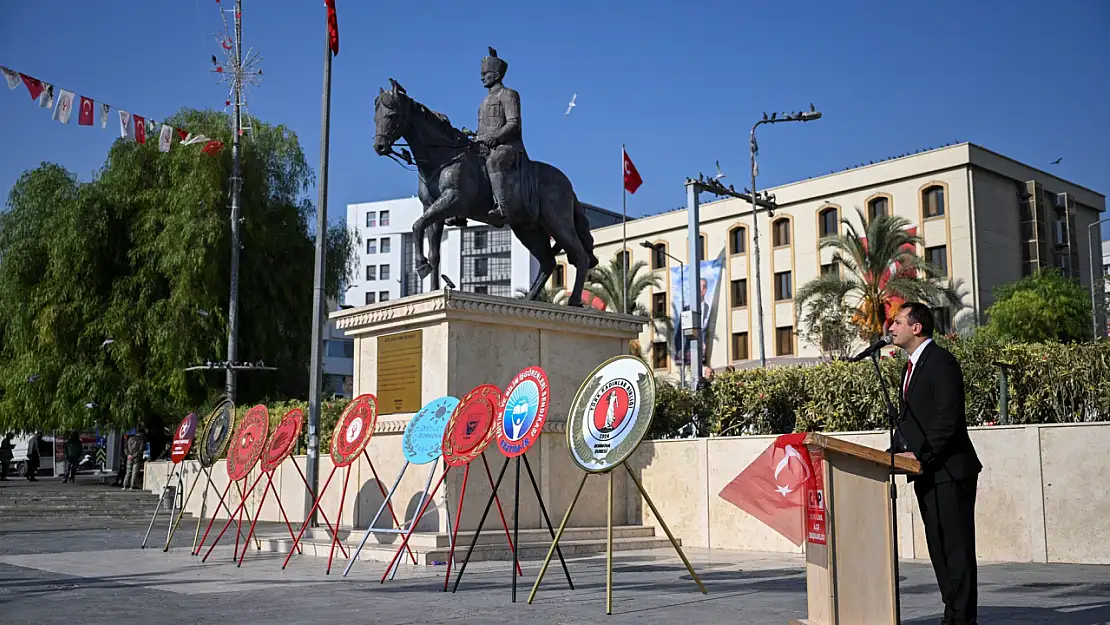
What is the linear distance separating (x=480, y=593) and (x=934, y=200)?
4932 centimetres

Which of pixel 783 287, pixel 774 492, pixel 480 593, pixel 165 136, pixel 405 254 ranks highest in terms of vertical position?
pixel 405 254

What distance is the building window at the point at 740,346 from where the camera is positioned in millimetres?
62166

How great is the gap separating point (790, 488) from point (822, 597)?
6.34 feet

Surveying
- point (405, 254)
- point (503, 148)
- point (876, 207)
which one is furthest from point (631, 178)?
point (405, 254)

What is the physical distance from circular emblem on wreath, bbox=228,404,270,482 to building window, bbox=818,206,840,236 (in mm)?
47967

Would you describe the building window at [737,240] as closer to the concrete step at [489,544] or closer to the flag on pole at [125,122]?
the flag on pole at [125,122]

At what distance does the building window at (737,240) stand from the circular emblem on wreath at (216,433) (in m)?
50.6

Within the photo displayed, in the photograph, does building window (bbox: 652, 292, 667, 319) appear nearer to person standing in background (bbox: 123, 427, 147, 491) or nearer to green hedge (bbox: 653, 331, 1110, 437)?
person standing in background (bbox: 123, 427, 147, 491)

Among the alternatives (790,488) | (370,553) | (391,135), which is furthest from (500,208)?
(790,488)

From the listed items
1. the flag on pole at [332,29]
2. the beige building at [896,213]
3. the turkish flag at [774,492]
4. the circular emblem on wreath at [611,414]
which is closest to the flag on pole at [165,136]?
the flag on pole at [332,29]

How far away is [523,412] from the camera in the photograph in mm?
9062

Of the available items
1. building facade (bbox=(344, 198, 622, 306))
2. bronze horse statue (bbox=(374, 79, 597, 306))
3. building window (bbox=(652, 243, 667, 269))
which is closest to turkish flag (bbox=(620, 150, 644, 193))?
building window (bbox=(652, 243, 667, 269))

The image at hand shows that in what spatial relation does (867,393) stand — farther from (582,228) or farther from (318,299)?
(318,299)

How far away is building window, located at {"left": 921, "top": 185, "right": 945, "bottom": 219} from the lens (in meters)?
52.8
